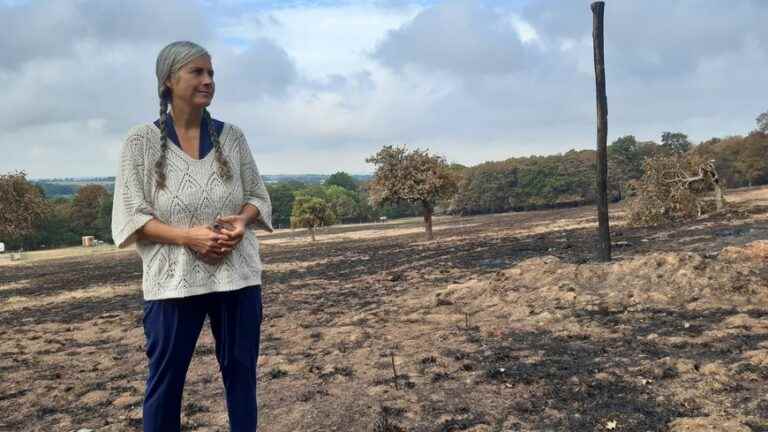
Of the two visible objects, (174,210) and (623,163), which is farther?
(623,163)

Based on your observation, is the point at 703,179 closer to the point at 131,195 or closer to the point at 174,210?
the point at 174,210

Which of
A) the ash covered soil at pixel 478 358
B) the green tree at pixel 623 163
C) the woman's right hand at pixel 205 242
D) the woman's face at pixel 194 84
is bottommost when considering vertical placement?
the ash covered soil at pixel 478 358

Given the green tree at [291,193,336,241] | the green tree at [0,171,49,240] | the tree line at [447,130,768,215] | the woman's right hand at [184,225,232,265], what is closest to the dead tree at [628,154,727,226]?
the woman's right hand at [184,225,232,265]

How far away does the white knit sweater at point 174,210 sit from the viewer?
2.41 m

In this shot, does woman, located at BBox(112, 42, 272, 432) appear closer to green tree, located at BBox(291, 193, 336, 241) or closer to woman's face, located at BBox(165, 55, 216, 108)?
woman's face, located at BBox(165, 55, 216, 108)

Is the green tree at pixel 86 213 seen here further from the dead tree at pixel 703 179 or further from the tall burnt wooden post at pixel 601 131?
the tall burnt wooden post at pixel 601 131

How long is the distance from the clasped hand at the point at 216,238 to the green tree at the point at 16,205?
1260 inches

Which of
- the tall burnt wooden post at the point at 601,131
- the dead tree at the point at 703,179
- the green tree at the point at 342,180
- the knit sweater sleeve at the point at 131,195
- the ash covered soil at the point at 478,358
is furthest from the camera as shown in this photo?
the green tree at the point at 342,180

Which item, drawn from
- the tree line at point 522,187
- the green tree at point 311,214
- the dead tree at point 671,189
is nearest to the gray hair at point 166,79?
the dead tree at point 671,189

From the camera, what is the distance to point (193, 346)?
8.30ft

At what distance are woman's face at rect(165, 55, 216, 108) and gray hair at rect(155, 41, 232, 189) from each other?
0.02 m

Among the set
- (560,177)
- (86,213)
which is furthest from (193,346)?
(86,213)

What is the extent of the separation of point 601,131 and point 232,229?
9536mm

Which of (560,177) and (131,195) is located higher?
(560,177)
